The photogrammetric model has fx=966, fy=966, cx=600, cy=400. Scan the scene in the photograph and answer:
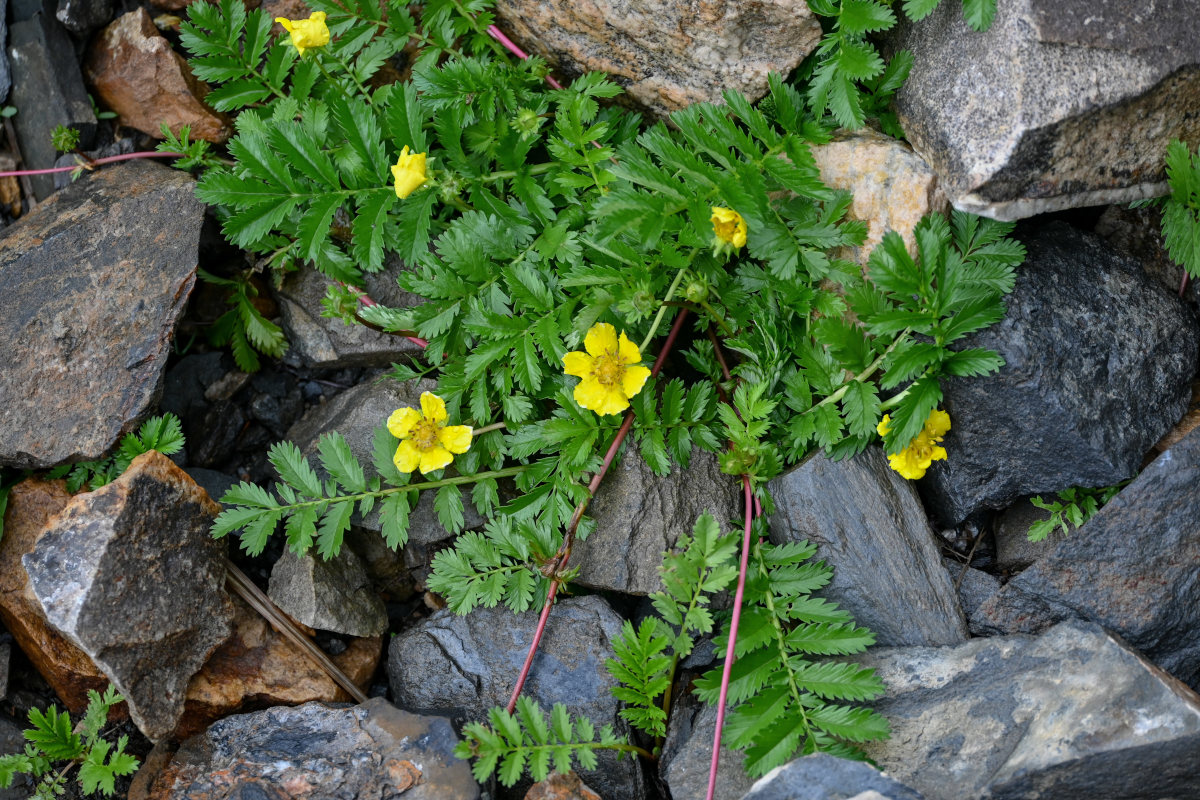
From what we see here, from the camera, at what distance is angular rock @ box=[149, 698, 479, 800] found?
3.37 meters

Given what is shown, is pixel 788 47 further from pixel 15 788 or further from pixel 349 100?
pixel 15 788

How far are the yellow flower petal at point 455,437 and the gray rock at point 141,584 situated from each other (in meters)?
1.01

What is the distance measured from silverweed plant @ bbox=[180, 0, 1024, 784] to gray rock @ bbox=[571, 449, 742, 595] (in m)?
0.09

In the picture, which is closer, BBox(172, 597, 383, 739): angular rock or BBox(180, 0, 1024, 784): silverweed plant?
BBox(180, 0, 1024, 784): silverweed plant

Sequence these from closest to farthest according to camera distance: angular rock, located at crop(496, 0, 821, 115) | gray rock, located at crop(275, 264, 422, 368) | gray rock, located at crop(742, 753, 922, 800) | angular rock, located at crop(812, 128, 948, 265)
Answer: gray rock, located at crop(742, 753, 922, 800)
angular rock, located at crop(812, 128, 948, 265)
angular rock, located at crop(496, 0, 821, 115)
gray rock, located at crop(275, 264, 422, 368)

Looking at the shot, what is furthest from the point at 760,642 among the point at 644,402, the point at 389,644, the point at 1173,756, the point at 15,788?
the point at 15,788

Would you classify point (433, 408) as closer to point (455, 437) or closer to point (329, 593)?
point (455, 437)

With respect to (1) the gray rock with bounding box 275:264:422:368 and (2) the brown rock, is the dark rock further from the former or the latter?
(1) the gray rock with bounding box 275:264:422:368

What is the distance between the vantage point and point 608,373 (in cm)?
351

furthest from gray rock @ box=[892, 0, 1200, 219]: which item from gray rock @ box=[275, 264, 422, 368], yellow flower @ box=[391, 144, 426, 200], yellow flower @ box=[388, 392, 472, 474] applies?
gray rock @ box=[275, 264, 422, 368]

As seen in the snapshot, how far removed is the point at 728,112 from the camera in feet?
12.0

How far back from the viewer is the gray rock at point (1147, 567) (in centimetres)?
341

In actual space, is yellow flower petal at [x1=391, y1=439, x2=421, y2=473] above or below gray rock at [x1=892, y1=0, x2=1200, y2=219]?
below

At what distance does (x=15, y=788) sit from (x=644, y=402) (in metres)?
2.84
